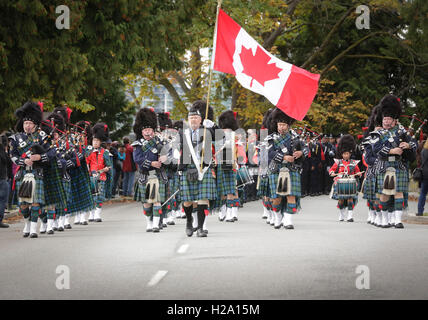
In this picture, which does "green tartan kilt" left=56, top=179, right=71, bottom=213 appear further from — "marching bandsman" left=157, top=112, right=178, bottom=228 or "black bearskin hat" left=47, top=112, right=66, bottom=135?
"marching bandsman" left=157, top=112, right=178, bottom=228

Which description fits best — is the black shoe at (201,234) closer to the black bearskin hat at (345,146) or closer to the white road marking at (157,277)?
the white road marking at (157,277)

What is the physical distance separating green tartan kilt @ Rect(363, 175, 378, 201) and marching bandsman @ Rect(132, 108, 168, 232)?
3902mm

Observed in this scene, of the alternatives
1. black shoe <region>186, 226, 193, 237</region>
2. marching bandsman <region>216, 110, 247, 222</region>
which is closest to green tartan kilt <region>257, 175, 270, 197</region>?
marching bandsman <region>216, 110, 247, 222</region>

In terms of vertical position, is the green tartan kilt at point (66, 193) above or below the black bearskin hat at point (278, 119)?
below

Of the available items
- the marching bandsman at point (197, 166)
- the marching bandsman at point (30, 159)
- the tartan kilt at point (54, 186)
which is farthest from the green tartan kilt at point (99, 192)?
the marching bandsman at point (197, 166)

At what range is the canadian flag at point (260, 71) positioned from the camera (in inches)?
519

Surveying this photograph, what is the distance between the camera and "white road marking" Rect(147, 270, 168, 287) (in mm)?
8156

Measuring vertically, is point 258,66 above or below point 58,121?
above

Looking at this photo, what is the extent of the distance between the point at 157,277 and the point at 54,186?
583 cm

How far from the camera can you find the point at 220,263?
9.55m

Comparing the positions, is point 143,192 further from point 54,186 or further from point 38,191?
point 38,191

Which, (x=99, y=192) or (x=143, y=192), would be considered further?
(x=99, y=192)

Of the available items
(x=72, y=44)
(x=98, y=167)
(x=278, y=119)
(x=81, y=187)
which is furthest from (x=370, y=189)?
(x=72, y=44)
